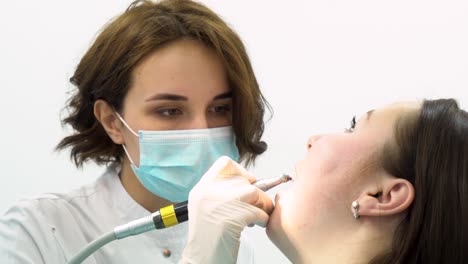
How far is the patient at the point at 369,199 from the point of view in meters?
1.02

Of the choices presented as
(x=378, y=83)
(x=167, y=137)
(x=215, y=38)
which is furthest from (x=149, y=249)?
(x=378, y=83)

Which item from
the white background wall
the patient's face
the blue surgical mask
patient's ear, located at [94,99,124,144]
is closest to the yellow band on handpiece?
the patient's face

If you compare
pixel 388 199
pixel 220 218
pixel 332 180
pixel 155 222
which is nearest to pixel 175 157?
pixel 155 222

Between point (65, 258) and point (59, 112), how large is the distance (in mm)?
796

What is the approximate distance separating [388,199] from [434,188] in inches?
3.6

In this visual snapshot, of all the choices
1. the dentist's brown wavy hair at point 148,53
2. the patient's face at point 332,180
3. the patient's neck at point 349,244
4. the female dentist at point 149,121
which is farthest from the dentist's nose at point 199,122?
the patient's neck at point 349,244

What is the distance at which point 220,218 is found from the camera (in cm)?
117

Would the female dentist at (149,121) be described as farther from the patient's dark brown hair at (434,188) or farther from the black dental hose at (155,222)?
the patient's dark brown hair at (434,188)

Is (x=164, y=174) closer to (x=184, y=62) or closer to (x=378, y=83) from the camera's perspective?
(x=184, y=62)

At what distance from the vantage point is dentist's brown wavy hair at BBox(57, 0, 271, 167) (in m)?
1.61

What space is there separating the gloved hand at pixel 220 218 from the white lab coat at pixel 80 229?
0.46 meters

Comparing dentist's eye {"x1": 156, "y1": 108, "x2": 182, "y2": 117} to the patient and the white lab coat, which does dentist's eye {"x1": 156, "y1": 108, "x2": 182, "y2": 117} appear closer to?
the white lab coat

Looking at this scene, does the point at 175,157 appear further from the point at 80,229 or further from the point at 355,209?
the point at 355,209

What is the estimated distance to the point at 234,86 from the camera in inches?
65.0
